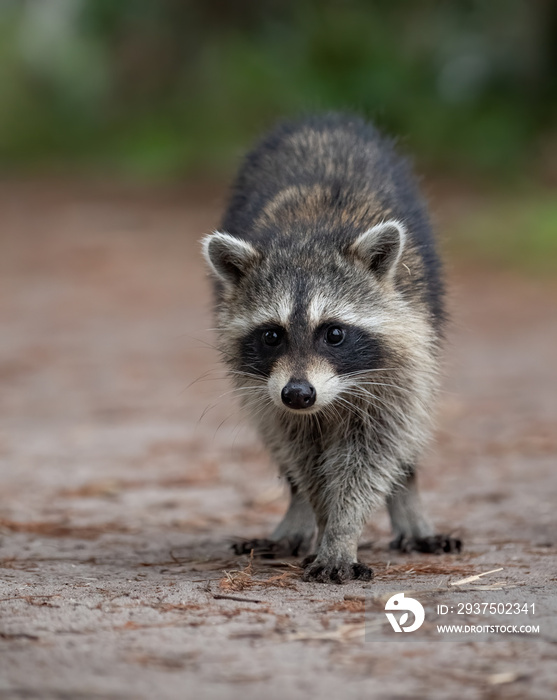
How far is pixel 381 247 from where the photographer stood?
4.90 metres

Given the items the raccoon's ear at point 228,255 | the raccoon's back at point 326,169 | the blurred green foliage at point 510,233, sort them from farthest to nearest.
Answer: the blurred green foliage at point 510,233 < the raccoon's back at point 326,169 < the raccoon's ear at point 228,255

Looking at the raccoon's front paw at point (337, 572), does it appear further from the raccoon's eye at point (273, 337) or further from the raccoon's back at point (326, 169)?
the raccoon's back at point (326, 169)

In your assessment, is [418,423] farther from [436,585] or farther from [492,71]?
[492,71]

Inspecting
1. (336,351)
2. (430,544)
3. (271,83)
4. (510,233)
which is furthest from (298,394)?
(271,83)

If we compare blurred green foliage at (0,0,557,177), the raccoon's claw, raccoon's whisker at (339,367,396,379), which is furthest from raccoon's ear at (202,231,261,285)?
blurred green foliage at (0,0,557,177)

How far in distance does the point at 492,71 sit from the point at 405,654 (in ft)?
57.4

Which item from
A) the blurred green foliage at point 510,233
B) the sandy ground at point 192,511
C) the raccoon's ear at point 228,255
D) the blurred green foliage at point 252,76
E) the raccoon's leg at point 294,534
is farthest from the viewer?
the blurred green foliage at point 252,76

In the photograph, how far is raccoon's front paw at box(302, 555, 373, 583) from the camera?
4414mm

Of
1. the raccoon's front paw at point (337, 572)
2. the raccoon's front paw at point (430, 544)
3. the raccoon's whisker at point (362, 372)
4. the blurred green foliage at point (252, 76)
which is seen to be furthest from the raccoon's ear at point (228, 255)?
the blurred green foliage at point (252, 76)

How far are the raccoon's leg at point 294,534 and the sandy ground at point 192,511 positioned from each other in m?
0.20

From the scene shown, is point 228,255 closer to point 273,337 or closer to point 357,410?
point 273,337

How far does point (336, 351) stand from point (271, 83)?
16.6 m

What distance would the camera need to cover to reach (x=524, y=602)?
374 cm

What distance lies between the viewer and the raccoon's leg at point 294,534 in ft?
17.5
